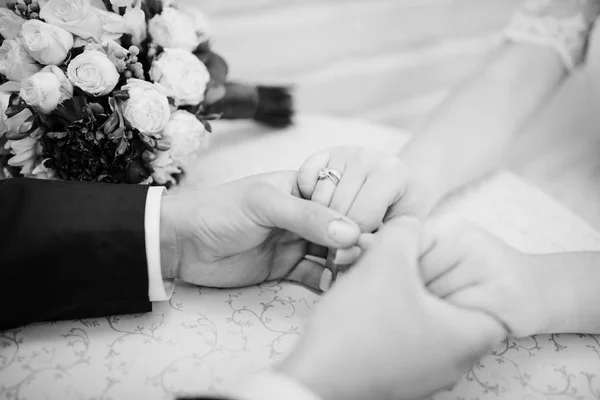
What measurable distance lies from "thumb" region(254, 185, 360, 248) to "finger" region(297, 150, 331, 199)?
8cm

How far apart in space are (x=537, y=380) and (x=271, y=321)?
0.42 meters

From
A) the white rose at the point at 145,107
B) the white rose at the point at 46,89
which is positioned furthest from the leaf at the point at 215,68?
the white rose at the point at 46,89

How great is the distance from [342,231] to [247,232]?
0.17 metres

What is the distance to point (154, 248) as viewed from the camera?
821 mm

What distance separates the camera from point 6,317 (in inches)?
31.0

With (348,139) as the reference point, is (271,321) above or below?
below

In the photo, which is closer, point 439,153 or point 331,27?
point 439,153

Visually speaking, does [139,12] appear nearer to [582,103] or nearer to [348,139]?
[348,139]

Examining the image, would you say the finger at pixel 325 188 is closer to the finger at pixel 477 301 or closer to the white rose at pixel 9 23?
the finger at pixel 477 301

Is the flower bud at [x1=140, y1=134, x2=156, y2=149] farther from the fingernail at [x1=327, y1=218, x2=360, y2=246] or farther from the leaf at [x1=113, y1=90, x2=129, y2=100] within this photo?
the fingernail at [x1=327, y1=218, x2=360, y2=246]

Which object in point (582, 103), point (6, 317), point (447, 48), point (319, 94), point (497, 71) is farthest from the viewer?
point (447, 48)

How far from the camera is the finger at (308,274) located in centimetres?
95

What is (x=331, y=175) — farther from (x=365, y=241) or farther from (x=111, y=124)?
(x=111, y=124)

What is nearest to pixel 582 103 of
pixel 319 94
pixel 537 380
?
pixel 319 94
